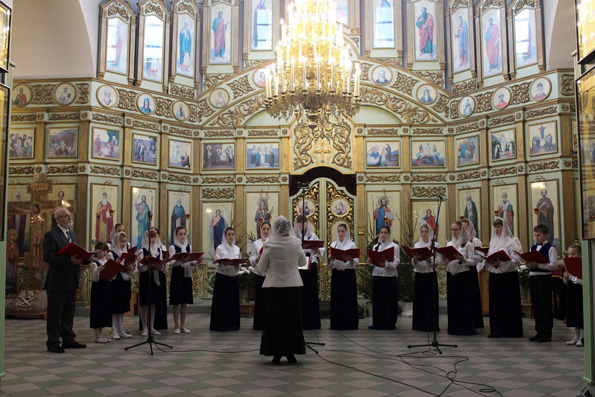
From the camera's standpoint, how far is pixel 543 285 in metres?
8.42

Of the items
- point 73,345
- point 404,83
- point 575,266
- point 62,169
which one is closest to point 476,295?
point 575,266

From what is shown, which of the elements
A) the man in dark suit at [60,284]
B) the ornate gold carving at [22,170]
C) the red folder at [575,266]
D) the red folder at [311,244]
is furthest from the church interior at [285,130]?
the red folder at [575,266]

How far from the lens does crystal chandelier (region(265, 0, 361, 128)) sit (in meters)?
10.2

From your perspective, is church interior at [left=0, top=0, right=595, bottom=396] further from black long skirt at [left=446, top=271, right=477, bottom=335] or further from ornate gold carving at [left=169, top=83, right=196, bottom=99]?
black long skirt at [left=446, top=271, right=477, bottom=335]

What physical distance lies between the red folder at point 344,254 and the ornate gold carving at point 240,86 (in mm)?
7439

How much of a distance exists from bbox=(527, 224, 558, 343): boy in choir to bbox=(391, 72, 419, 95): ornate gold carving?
24.9 feet

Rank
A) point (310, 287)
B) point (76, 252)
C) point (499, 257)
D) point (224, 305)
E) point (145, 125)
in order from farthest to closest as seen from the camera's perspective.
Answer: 1. point (145, 125)
2. point (310, 287)
3. point (224, 305)
4. point (499, 257)
5. point (76, 252)

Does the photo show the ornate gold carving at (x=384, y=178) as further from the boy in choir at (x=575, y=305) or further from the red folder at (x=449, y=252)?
the boy in choir at (x=575, y=305)

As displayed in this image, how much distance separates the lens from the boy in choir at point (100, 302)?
27.2ft

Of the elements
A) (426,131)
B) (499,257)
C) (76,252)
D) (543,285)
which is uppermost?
(426,131)

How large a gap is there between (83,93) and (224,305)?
6861mm

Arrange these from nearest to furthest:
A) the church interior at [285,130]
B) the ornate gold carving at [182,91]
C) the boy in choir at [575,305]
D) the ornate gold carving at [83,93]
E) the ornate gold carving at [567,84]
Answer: the boy in choir at [575,305]
the church interior at [285,130]
the ornate gold carving at [567,84]
the ornate gold carving at [83,93]
the ornate gold carving at [182,91]

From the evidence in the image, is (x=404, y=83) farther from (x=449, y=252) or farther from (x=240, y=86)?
(x=449, y=252)

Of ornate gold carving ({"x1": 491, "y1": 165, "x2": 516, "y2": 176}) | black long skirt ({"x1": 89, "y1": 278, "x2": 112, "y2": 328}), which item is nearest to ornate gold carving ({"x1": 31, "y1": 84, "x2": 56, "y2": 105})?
black long skirt ({"x1": 89, "y1": 278, "x2": 112, "y2": 328})
